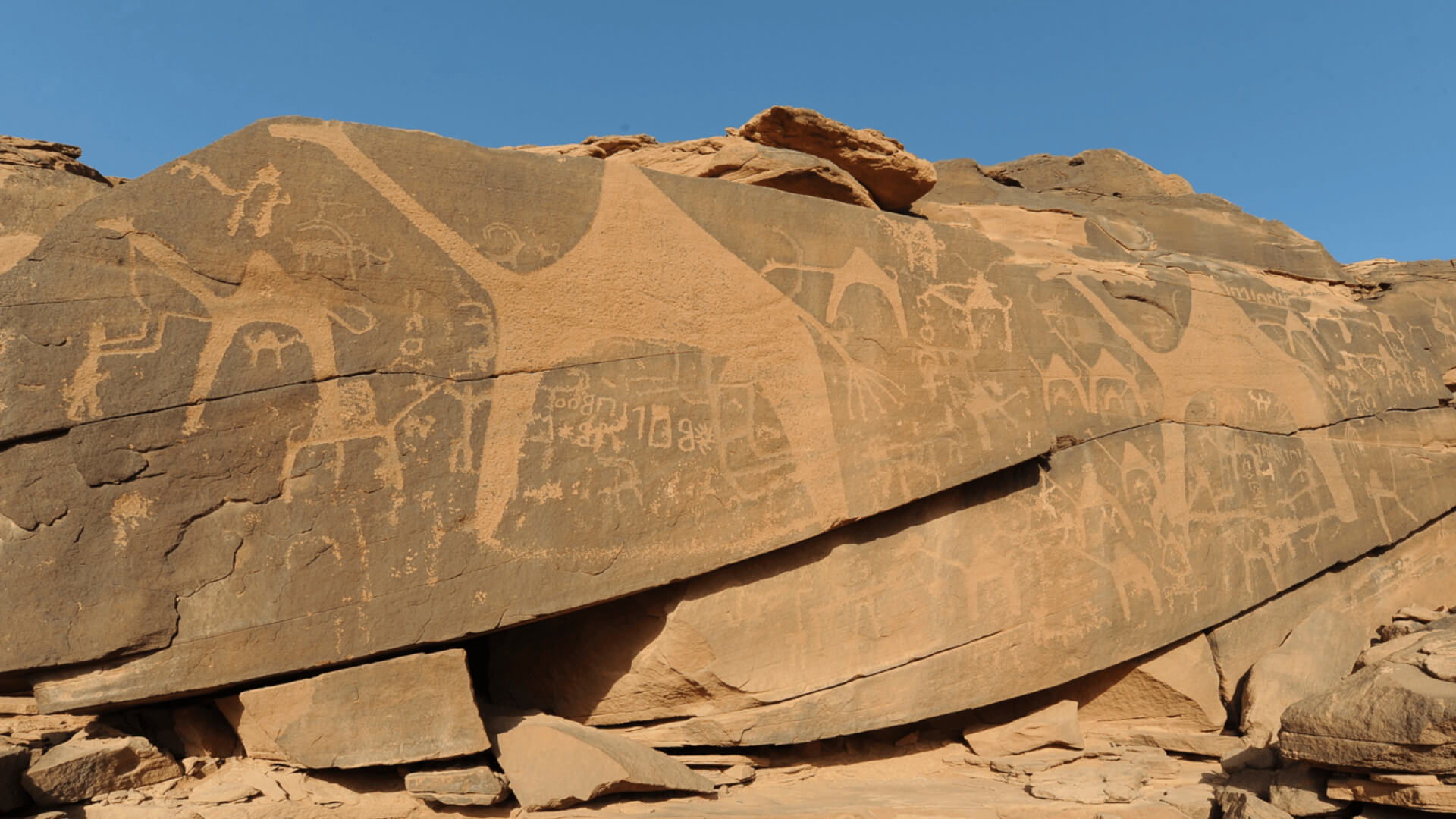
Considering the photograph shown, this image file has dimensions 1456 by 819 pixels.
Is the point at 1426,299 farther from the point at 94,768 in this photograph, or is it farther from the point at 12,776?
the point at 12,776

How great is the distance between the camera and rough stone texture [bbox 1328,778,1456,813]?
10.7ft

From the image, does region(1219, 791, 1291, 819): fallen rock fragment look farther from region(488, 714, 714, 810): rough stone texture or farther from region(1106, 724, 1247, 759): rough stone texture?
region(488, 714, 714, 810): rough stone texture

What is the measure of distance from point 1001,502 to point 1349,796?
1.85 m

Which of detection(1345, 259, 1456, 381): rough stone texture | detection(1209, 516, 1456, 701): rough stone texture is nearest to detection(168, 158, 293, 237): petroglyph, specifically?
detection(1209, 516, 1456, 701): rough stone texture

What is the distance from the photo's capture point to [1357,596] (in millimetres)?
5852

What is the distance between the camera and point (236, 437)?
10.8ft

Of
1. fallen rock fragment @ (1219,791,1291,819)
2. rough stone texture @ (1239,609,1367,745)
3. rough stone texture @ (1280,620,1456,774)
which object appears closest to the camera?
rough stone texture @ (1280,620,1456,774)

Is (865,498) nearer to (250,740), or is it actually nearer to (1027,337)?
(1027,337)

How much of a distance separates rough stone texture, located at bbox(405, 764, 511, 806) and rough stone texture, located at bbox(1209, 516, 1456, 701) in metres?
4.03

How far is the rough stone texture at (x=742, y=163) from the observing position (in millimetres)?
5320

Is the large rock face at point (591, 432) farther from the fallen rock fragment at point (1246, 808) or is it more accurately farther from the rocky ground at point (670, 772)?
the fallen rock fragment at point (1246, 808)

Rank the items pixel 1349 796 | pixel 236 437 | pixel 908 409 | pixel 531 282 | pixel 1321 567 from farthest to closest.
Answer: pixel 1321 567
pixel 908 409
pixel 531 282
pixel 1349 796
pixel 236 437

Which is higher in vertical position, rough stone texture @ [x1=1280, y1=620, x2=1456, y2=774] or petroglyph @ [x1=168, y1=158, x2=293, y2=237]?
petroglyph @ [x1=168, y1=158, x2=293, y2=237]

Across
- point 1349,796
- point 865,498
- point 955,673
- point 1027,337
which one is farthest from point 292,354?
point 1349,796
